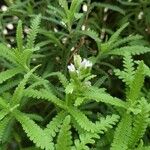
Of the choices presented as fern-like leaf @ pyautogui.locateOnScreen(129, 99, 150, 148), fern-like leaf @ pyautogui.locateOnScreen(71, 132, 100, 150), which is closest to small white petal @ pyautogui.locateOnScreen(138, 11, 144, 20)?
fern-like leaf @ pyautogui.locateOnScreen(129, 99, 150, 148)

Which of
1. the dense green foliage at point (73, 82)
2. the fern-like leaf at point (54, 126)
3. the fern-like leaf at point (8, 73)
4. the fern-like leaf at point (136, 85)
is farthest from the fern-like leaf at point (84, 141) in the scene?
the fern-like leaf at point (8, 73)

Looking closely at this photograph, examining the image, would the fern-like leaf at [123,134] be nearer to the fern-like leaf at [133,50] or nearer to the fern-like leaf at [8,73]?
the fern-like leaf at [133,50]

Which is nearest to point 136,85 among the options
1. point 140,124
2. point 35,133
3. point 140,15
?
point 140,124

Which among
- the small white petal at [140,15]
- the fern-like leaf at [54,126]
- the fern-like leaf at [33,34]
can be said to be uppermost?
the fern-like leaf at [33,34]

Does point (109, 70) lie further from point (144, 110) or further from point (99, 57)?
point (144, 110)

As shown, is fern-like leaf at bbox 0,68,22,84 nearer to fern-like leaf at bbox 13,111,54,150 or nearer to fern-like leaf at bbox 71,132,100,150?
fern-like leaf at bbox 13,111,54,150

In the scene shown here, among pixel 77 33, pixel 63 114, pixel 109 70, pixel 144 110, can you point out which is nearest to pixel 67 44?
pixel 77 33

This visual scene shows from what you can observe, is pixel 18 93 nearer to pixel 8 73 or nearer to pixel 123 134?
pixel 8 73

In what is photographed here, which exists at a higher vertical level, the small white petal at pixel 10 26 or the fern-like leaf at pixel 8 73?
the fern-like leaf at pixel 8 73
